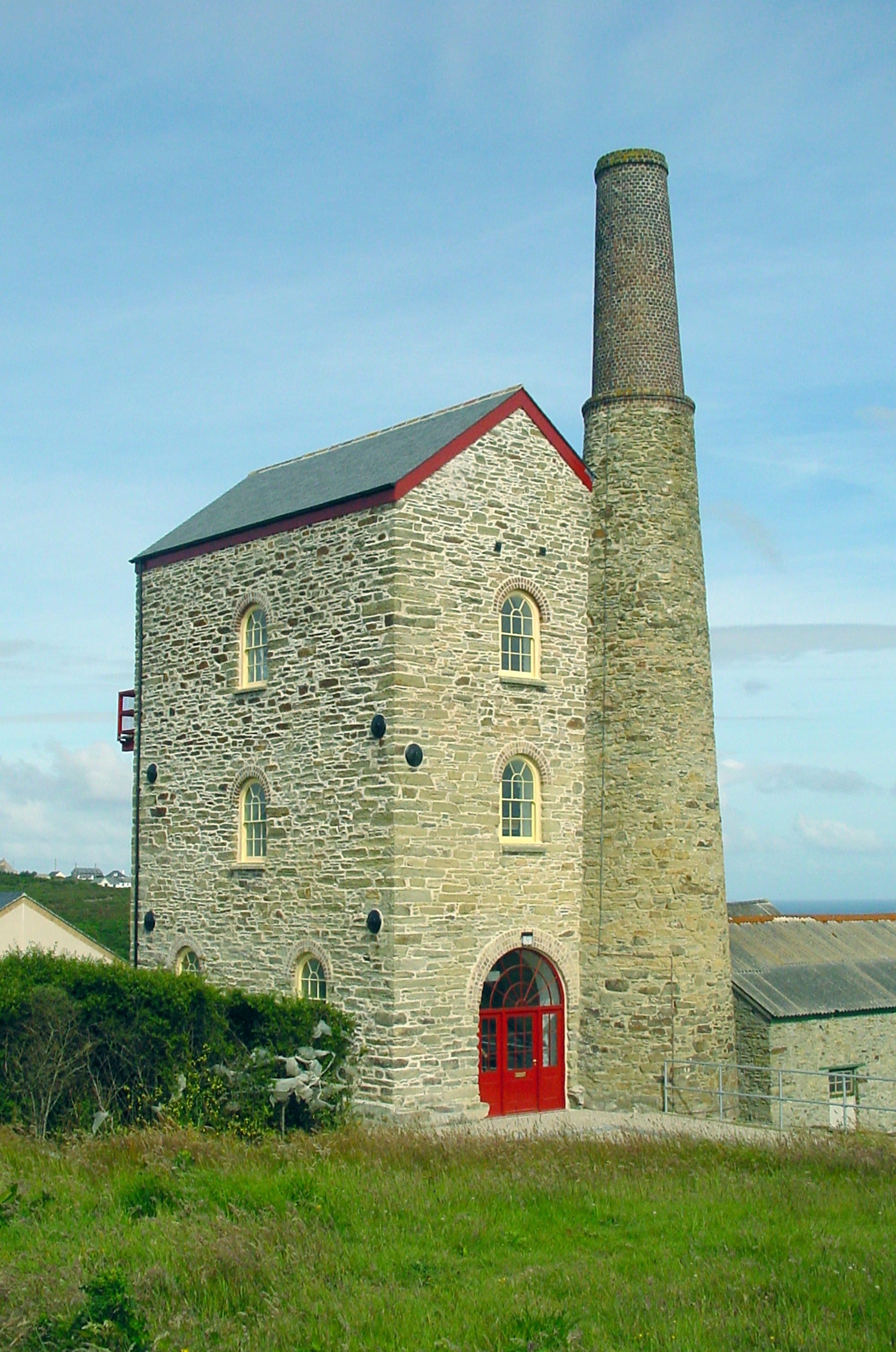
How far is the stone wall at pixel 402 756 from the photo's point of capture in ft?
64.1

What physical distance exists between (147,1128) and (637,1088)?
8.22 meters

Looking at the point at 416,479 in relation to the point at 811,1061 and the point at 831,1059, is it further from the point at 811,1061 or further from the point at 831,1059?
the point at 831,1059

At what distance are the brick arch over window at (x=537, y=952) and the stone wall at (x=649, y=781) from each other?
0.25 metres

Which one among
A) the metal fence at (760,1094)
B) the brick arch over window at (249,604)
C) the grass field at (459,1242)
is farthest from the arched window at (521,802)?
the grass field at (459,1242)

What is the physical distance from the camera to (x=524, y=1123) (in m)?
19.5

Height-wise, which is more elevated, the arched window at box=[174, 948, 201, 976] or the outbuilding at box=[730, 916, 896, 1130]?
the arched window at box=[174, 948, 201, 976]

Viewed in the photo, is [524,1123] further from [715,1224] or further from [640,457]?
[640,457]

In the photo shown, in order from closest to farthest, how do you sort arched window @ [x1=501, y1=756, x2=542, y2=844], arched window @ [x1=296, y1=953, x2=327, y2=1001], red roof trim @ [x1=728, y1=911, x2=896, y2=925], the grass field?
the grass field → arched window @ [x1=296, y1=953, x2=327, y2=1001] → arched window @ [x1=501, y1=756, x2=542, y2=844] → red roof trim @ [x1=728, y1=911, x2=896, y2=925]

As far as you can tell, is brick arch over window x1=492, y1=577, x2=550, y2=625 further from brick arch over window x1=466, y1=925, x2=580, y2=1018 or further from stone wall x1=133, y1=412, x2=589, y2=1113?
brick arch over window x1=466, y1=925, x2=580, y2=1018

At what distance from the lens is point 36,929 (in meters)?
39.6

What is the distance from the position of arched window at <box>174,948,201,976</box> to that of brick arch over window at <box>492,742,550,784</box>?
6.66 meters

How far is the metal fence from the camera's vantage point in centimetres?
2067

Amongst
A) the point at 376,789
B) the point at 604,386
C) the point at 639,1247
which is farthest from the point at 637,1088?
the point at 604,386

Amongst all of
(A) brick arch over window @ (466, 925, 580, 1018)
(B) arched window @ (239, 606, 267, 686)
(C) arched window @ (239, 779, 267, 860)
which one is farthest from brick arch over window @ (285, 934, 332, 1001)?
(B) arched window @ (239, 606, 267, 686)
